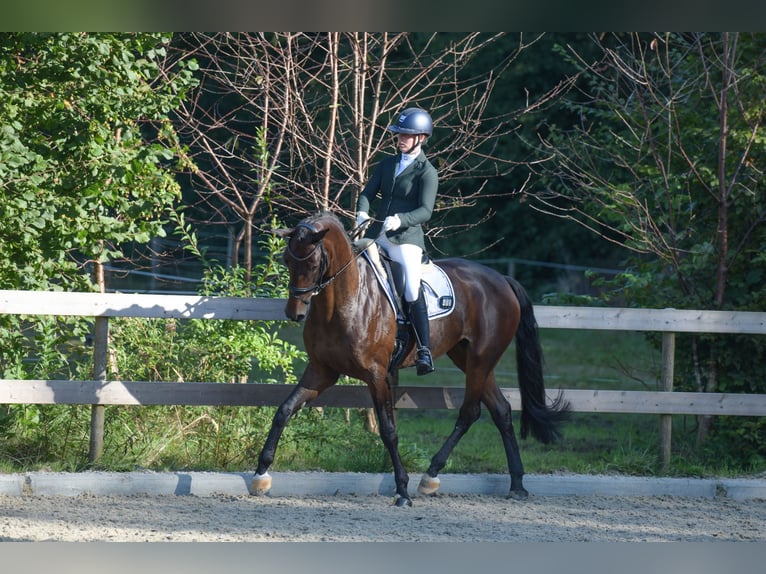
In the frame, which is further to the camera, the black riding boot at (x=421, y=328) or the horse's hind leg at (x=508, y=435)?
the horse's hind leg at (x=508, y=435)

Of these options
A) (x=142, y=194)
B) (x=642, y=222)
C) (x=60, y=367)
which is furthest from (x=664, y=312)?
(x=60, y=367)

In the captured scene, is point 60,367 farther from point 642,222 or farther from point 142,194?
point 642,222

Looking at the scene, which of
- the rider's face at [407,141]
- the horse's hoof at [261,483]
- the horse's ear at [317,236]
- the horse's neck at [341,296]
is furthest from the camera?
the rider's face at [407,141]

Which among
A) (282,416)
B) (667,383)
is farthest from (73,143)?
(667,383)

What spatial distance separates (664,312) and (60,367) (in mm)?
4918

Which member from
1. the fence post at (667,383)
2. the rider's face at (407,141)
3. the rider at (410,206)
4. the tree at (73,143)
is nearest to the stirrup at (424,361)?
the rider at (410,206)

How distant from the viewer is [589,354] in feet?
56.9

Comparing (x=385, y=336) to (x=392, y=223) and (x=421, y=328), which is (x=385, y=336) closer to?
(x=421, y=328)

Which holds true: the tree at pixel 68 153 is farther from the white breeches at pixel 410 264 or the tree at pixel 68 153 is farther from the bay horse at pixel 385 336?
the white breeches at pixel 410 264

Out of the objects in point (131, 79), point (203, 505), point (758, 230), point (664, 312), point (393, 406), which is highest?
point (131, 79)

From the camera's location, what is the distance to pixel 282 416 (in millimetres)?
6727

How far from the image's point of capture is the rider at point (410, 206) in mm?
6852

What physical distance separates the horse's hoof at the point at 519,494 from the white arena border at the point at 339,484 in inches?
5.7

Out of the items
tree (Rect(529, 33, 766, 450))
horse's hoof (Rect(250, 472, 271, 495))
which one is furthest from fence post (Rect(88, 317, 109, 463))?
tree (Rect(529, 33, 766, 450))
